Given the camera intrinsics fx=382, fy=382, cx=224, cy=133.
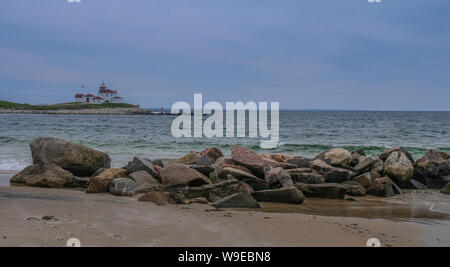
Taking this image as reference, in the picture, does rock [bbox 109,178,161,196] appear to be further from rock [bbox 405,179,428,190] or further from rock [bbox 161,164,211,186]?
rock [bbox 405,179,428,190]

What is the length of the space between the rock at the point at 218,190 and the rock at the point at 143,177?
129 cm

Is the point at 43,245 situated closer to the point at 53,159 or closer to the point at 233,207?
the point at 233,207

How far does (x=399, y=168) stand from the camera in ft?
34.2

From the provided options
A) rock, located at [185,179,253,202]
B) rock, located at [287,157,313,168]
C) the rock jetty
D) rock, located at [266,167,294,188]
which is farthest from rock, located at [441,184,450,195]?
rock, located at [185,179,253,202]

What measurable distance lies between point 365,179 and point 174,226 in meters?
6.12

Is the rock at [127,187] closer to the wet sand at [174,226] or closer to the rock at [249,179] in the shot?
the wet sand at [174,226]

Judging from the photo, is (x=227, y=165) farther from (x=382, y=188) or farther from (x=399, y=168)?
(x=399, y=168)

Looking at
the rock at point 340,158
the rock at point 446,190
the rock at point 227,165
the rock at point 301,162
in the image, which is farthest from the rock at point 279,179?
the rock at point 446,190

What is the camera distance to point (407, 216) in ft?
22.7

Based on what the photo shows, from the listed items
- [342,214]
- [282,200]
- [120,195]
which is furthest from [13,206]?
[342,214]
